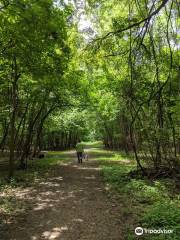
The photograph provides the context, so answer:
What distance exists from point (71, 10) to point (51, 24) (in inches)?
141

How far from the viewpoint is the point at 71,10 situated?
8945mm

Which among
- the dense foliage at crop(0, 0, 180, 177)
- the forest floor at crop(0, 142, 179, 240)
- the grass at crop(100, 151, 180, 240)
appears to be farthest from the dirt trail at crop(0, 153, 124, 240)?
the dense foliage at crop(0, 0, 180, 177)

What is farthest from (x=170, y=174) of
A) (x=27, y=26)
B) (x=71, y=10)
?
(x=27, y=26)

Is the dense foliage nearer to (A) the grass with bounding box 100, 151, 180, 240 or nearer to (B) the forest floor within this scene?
(A) the grass with bounding box 100, 151, 180, 240

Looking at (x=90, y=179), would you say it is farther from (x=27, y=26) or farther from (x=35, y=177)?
(x=27, y=26)

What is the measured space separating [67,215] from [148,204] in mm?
2700

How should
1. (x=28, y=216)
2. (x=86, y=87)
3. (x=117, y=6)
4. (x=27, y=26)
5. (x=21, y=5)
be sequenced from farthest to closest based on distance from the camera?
(x=86, y=87), (x=117, y=6), (x=28, y=216), (x=27, y=26), (x=21, y=5)

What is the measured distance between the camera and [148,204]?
8008mm

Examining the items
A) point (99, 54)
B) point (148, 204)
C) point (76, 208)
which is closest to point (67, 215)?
point (76, 208)

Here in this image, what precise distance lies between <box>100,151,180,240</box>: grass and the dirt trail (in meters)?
0.38

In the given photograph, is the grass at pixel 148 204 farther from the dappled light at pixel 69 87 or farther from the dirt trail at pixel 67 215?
the dirt trail at pixel 67 215

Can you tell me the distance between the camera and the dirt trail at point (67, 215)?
5631 mm

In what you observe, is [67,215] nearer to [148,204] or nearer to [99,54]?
[148,204]

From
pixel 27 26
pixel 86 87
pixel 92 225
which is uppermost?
pixel 86 87
